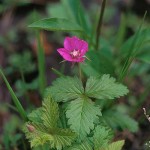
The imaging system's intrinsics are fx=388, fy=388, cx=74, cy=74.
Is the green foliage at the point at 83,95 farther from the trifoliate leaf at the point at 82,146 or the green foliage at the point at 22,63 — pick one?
the green foliage at the point at 22,63

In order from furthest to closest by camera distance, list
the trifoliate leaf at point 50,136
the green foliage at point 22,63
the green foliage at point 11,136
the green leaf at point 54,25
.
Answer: the green foliage at point 22,63 < the green foliage at point 11,136 < the green leaf at point 54,25 < the trifoliate leaf at point 50,136

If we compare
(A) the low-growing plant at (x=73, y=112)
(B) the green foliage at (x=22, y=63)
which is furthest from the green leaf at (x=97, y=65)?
(B) the green foliage at (x=22, y=63)

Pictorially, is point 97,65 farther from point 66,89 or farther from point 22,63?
point 22,63

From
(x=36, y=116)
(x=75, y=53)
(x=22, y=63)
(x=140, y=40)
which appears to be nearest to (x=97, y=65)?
(x=140, y=40)

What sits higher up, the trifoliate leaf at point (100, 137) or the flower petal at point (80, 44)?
the flower petal at point (80, 44)

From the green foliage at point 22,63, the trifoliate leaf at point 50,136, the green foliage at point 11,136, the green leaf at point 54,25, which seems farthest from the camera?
the green foliage at point 22,63

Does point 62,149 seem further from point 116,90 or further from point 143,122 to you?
point 143,122
